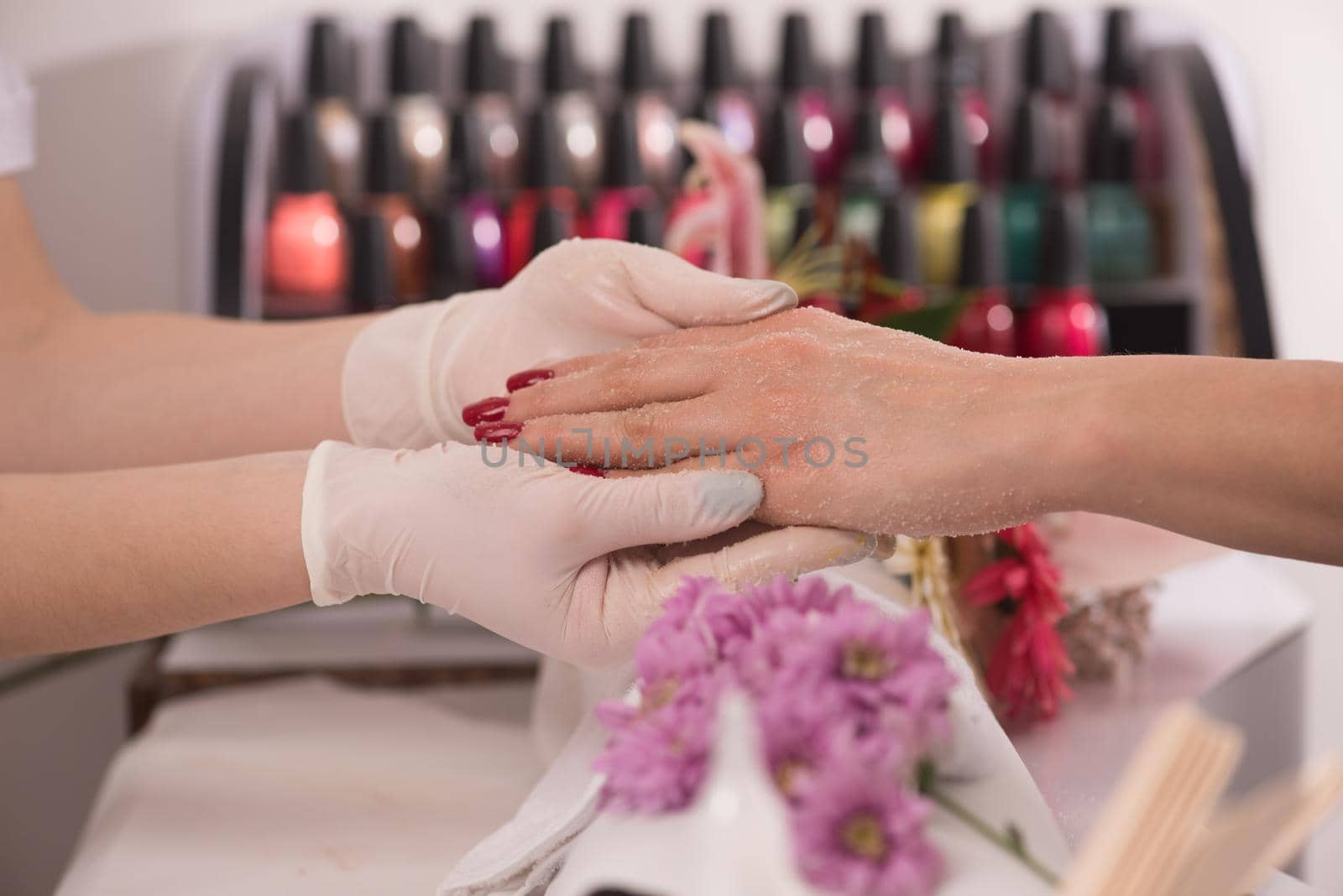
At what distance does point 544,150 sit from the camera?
1.62 metres

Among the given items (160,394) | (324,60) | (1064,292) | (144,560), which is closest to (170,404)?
(160,394)

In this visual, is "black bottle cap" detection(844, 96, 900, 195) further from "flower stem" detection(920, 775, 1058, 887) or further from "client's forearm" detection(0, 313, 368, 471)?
"flower stem" detection(920, 775, 1058, 887)

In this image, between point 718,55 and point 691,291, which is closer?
point 691,291

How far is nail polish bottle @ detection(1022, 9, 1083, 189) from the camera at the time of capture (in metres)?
1.68

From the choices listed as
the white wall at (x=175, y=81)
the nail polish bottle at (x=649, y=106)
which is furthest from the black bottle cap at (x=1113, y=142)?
the nail polish bottle at (x=649, y=106)

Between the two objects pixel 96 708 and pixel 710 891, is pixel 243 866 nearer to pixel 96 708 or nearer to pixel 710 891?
pixel 710 891

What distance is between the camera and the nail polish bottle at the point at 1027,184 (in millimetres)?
1639

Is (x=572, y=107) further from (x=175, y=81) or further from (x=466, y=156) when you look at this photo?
(x=175, y=81)

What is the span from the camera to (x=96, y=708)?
1.78 meters

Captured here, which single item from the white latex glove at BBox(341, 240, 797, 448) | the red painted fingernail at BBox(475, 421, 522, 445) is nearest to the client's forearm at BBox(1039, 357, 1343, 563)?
the white latex glove at BBox(341, 240, 797, 448)

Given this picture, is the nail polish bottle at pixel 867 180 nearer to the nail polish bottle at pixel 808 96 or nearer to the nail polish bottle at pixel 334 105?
the nail polish bottle at pixel 808 96

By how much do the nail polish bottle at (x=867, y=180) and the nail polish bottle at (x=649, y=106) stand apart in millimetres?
252

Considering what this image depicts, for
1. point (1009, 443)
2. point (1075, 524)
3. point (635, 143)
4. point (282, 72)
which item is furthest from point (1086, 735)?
point (282, 72)

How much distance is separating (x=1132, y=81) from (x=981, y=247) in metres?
0.37
